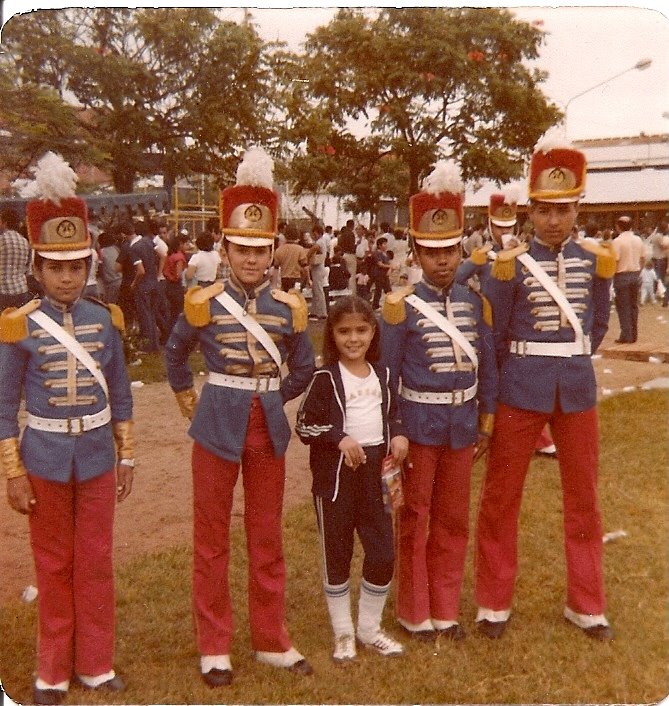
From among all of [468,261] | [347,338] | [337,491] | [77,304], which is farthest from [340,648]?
[468,261]

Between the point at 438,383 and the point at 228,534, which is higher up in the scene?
the point at 438,383

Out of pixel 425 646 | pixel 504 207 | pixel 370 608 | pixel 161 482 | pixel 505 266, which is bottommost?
pixel 425 646

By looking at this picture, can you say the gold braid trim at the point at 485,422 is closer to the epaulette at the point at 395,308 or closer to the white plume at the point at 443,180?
the epaulette at the point at 395,308

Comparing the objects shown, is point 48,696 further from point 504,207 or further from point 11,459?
point 504,207

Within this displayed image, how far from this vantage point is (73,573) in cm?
360

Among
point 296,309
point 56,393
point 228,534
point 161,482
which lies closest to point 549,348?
point 296,309

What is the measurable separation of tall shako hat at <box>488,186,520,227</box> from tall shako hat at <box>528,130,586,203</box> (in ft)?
1.26

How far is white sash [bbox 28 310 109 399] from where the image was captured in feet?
11.3

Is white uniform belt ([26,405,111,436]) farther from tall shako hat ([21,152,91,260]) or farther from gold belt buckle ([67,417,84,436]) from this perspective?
tall shako hat ([21,152,91,260])

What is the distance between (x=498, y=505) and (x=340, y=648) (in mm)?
997

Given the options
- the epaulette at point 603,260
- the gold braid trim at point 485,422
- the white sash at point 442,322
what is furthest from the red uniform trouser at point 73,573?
the epaulette at point 603,260

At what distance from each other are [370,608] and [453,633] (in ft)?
1.44

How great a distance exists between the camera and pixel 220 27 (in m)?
4.02

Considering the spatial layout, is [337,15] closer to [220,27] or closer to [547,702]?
[220,27]
